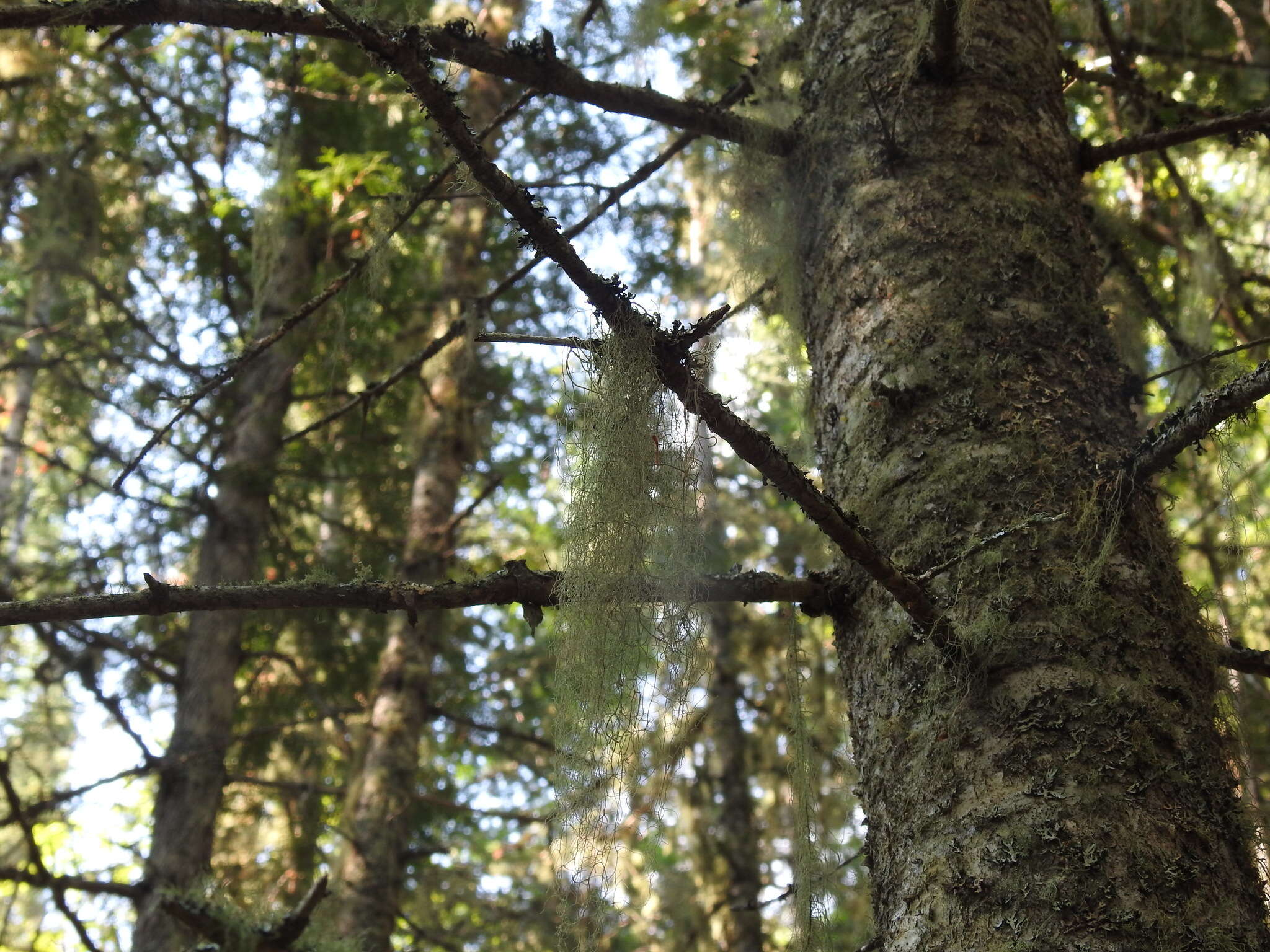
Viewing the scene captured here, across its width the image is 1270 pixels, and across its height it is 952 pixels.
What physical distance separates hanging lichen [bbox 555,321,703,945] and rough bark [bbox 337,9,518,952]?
8.82ft

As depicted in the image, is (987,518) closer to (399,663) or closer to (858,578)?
(858,578)

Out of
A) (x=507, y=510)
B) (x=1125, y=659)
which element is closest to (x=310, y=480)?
(x=507, y=510)

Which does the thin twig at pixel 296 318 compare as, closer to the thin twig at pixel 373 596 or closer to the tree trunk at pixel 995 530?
the thin twig at pixel 373 596

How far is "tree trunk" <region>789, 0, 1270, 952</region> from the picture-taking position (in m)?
1.60

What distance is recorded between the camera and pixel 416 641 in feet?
19.1

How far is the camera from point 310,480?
6891mm

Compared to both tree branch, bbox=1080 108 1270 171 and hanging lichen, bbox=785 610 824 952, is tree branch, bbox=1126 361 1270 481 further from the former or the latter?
tree branch, bbox=1080 108 1270 171

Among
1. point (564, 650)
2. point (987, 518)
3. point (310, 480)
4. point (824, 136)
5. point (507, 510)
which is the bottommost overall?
point (564, 650)

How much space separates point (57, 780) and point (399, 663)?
955cm

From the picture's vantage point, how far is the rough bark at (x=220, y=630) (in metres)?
5.16

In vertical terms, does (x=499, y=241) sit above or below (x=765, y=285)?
above

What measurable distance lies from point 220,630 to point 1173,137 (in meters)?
5.31

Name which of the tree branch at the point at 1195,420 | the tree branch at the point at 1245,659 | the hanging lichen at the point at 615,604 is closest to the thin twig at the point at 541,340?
the hanging lichen at the point at 615,604

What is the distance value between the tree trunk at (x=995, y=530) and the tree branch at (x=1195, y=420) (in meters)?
0.06
